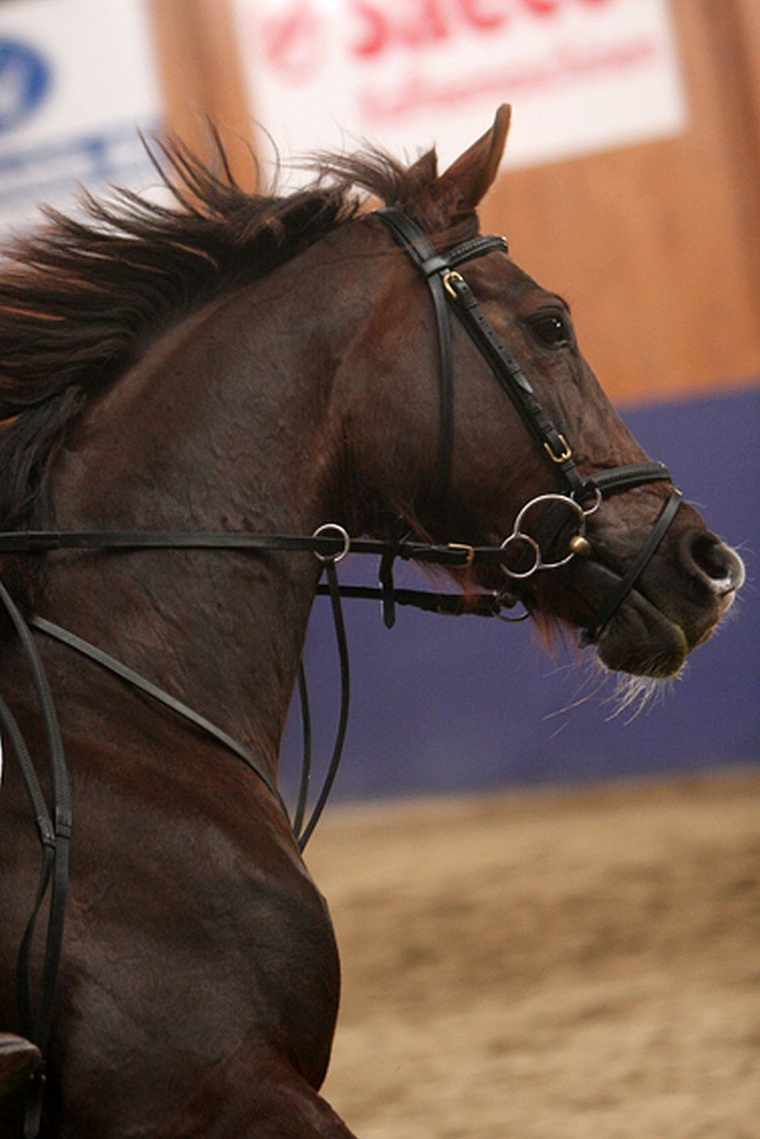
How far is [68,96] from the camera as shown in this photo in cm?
814

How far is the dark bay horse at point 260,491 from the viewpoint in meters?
1.92

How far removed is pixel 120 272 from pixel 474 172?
2.02 feet

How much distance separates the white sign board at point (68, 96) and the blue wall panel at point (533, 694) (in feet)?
9.49

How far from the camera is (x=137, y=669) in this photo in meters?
2.06

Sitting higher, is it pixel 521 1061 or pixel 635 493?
pixel 635 493

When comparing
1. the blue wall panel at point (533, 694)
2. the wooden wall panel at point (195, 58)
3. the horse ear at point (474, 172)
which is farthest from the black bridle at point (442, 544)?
the wooden wall panel at point (195, 58)

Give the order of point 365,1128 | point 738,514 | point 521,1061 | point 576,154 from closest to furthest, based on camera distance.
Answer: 1. point 365,1128
2. point 521,1061
3. point 738,514
4. point 576,154

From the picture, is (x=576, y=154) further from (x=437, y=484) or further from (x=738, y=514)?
(x=437, y=484)

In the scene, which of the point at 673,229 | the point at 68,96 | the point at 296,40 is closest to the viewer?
the point at 673,229

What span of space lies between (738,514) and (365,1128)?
4.39 m

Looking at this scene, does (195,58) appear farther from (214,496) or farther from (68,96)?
(214,496)

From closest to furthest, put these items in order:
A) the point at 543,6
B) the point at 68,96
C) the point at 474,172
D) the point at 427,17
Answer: the point at 474,172, the point at 543,6, the point at 427,17, the point at 68,96

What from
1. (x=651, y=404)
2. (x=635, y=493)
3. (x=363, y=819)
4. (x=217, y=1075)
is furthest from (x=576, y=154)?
(x=217, y=1075)

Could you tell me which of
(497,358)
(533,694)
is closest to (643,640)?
(497,358)
